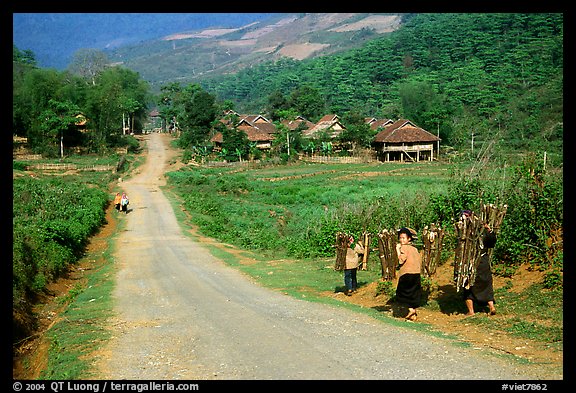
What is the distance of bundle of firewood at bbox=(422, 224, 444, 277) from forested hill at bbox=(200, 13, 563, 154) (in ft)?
124

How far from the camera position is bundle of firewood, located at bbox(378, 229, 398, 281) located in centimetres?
1097

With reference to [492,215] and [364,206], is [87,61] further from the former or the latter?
[492,215]

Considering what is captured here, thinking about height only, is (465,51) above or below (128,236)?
above

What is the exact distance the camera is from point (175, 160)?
2329 inches

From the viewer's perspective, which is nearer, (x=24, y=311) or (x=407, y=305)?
(x=407, y=305)

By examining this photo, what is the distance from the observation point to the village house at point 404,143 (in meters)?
61.3

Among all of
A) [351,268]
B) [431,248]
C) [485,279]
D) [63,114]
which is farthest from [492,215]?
[63,114]

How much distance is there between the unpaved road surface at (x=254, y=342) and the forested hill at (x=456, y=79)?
1569 inches

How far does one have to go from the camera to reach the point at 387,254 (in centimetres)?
1106

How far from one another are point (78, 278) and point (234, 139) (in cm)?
4535

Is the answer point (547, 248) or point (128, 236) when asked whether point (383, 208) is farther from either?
point (128, 236)

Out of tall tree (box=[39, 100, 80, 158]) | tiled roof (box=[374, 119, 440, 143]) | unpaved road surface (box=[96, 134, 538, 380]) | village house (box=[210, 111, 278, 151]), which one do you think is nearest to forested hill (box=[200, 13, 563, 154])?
tiled roof (box=[374, 119, 440, 143])

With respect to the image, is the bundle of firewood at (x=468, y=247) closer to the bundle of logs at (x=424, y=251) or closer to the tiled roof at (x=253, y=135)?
the bundle of logs at (x=424, y=251)
